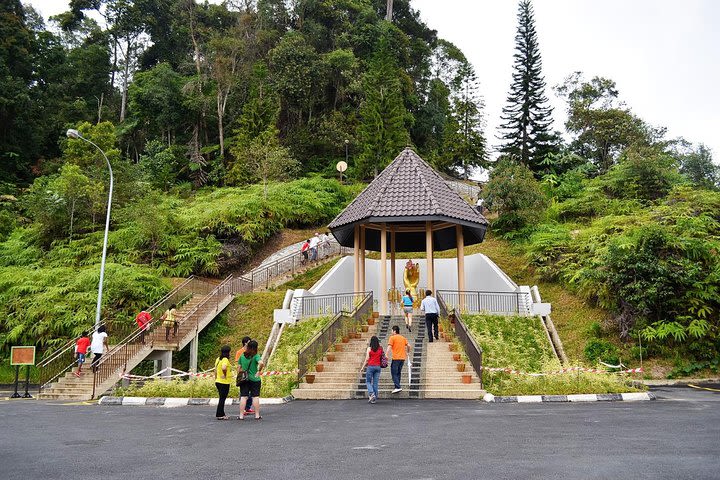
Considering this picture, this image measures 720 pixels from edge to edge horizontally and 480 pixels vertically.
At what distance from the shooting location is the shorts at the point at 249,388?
35.8 feet

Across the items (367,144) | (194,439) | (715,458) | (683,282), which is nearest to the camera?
(715,458)

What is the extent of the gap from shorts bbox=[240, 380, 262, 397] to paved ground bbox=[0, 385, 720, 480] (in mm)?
559

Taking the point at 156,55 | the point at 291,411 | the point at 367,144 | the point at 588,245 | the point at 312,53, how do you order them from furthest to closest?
the point at 156,55
the point at 312,53
the point at 367,144
the point at 588,245
the point at 291,411

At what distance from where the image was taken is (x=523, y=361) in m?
17.4

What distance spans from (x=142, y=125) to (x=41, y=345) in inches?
1304

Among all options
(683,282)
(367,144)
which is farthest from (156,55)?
(683,282)

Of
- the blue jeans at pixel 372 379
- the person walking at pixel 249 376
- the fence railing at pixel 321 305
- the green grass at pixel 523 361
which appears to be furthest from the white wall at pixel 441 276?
the person walking at pixel 249 376

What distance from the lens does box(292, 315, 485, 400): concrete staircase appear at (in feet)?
46.1

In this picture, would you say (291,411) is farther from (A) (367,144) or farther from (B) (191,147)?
(B) (191,147)

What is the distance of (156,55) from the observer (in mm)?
60844

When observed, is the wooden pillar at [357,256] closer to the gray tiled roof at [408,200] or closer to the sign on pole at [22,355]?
the gray tiled roof at [408,200]

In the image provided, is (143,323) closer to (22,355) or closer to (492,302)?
(22,355)

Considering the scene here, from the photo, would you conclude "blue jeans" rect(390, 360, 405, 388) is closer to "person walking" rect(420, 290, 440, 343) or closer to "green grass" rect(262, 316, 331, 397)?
"green grass" rect(262, 316, 331, 397)

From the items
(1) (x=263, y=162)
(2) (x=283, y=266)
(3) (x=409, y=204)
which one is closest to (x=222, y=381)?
(3) (x=409, y=204)
